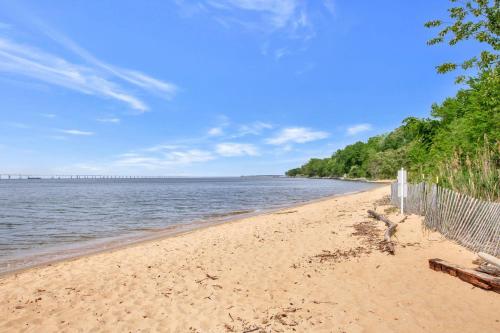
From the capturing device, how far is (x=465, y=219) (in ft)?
29.3

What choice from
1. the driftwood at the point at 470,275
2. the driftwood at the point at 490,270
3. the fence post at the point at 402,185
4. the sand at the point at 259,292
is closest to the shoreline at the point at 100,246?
the sand at the point at 259,292

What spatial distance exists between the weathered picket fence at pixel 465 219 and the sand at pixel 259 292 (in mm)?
364

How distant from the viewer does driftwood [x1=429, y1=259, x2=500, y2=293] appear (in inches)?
238

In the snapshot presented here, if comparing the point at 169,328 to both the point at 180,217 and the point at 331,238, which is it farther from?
the point at 180,217

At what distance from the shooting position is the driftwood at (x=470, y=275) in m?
6.05

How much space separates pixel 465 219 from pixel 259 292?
6231mm

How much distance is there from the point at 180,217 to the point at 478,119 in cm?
1907

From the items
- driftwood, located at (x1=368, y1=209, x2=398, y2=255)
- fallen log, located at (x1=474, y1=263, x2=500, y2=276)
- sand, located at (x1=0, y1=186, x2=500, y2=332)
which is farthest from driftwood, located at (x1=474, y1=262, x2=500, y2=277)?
driftwood, located at (x1=368, y1=209, x2=398, y2=255)

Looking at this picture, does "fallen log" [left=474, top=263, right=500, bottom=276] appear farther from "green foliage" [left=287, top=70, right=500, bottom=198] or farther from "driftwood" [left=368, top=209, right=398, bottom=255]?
"green foliage" [left=287, top=70, right=500, bottom=198]

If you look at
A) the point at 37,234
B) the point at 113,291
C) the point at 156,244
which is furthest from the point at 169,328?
the point at 37,234

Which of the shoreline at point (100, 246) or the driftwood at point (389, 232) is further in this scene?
the shoreline at point (100, 246)

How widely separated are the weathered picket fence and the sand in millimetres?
364

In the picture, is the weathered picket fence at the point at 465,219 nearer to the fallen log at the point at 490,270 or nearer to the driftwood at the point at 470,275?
the fallen log at the point at 490,270

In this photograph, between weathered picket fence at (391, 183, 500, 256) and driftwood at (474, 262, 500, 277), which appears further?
weathered picket fence at (391, 183, 500, 256)
